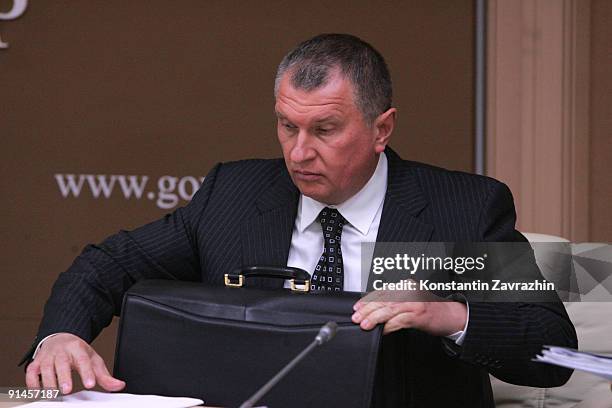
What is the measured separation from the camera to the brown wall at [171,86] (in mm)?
3672


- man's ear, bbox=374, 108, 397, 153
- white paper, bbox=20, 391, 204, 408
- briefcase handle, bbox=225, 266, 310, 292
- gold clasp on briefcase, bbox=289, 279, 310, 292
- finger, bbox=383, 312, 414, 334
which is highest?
man's ear, bbox=374, 108, 397, 153

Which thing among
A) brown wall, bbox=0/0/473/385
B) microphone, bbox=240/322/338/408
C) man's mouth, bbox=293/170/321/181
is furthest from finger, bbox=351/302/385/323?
brown wall, bbox=0/0/473/385

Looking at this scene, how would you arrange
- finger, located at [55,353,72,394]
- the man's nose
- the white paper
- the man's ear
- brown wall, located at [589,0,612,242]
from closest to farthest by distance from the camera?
the white paper, finger, located at [55,353,72,394], the man's nose, the man's ear, brown wall, located at [589,0,612,242]

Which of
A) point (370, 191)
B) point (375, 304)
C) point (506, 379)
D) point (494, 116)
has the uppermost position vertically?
point (494, 116)

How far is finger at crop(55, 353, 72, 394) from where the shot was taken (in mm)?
1876

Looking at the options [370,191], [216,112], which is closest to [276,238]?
[370,191]

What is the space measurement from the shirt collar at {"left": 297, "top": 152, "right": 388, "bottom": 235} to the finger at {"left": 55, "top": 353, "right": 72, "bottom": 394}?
613 millimetres

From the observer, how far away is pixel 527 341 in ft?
6.71

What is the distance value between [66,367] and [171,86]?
1.90 metres

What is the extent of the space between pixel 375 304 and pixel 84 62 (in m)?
2.16

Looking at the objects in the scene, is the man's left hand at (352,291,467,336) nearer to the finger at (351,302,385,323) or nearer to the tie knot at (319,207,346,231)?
the finger at (351,302,385,323)

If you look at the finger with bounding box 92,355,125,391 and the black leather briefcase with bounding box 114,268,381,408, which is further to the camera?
the finger with bounding box 92,355,125,391

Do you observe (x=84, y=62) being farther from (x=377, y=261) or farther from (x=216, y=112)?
(x=377, y=261)

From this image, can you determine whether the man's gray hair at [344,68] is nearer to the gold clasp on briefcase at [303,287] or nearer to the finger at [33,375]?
the gold clasp on briefcase at [303,287]
